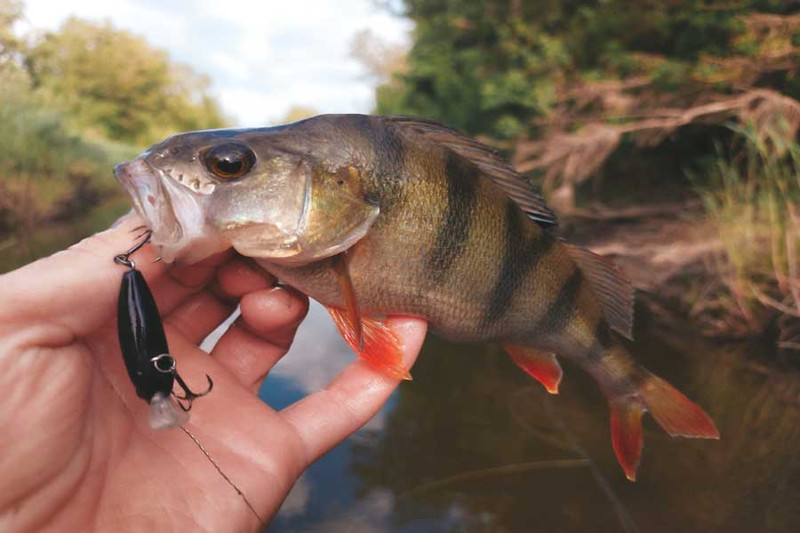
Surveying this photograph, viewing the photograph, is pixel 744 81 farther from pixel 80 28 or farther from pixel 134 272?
pixel 80 28

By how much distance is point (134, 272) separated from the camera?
4.02 feet

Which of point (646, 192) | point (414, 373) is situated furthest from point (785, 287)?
point (646, 192)

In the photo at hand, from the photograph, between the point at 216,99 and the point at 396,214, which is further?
the point at 216,99

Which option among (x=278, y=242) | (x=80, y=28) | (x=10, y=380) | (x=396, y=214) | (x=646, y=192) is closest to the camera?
(x=10, y=380)

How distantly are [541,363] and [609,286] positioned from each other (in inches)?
16.2

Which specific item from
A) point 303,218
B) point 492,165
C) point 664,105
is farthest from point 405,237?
point 664,105

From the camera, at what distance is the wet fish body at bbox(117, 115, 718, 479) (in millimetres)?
1342

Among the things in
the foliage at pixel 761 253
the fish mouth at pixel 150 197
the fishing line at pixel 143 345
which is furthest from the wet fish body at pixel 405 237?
the foliage at pixel 761 253

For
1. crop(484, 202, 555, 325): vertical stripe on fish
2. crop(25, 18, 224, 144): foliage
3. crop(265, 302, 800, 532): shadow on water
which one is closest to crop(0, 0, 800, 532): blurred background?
crop(265, 302, 800, 532): shadow on water

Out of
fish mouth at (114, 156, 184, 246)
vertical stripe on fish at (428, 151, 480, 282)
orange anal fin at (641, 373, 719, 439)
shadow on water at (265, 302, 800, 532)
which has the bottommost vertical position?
shadow on water at (265, 302, 800, 532)

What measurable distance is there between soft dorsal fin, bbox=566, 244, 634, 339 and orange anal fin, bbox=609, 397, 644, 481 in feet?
0.95

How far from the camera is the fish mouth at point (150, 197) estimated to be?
125cm

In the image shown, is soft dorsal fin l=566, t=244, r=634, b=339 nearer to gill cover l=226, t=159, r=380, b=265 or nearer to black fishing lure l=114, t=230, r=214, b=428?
gill cover l=226, t=159, r=380, b=265

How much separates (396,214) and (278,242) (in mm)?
383
